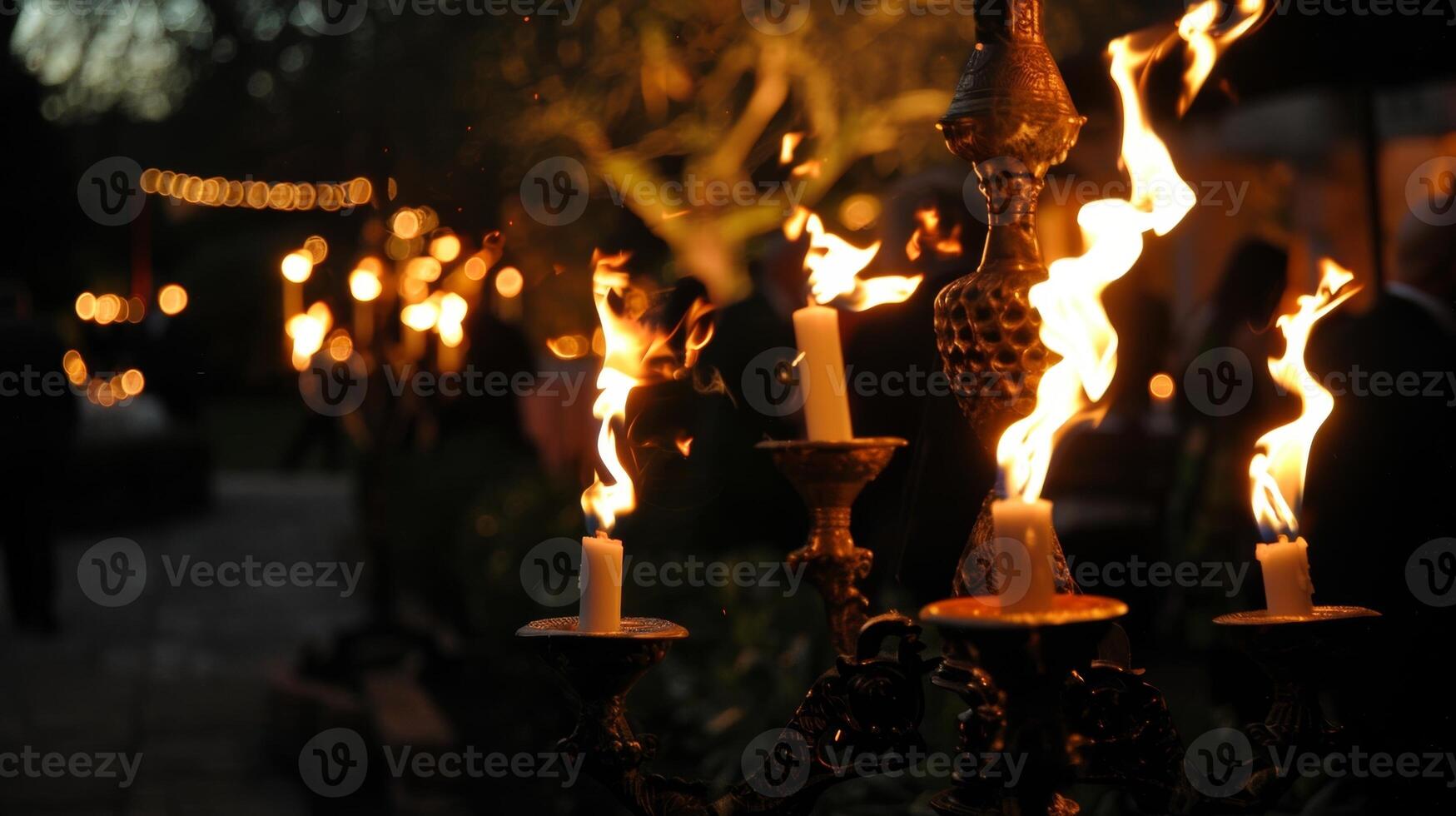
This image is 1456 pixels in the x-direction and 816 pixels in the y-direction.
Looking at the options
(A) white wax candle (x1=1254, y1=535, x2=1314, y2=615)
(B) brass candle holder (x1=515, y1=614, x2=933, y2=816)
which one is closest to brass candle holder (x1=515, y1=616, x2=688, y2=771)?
(B) brass candle holder (x1=515, y1=614, x2=933, y2=816)

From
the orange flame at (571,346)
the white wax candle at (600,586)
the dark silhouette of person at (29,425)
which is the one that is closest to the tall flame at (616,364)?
the white wax candle at (600,586)

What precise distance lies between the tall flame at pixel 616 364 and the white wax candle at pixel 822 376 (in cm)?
22

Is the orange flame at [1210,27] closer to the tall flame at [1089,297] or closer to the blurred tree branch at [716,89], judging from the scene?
the tall flame at [1089,297]

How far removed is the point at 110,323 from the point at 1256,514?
20559 mm

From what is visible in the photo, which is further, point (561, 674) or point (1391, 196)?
point (1391, 196)

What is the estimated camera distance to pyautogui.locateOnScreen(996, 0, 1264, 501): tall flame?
1.47 m

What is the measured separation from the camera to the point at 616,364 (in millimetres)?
1974

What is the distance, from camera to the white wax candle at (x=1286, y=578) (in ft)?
5.09

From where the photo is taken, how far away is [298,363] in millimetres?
11414

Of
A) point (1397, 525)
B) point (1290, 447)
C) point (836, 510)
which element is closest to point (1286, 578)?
point (1290, 447)

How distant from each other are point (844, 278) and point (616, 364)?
1.80 feet

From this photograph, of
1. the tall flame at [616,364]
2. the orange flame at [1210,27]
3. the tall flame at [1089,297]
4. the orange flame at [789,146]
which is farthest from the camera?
the orange flame at [789,146]

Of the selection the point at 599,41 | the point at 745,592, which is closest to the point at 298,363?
the point at 599,41

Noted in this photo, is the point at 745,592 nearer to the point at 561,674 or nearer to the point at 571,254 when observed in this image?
the point at 561,674
